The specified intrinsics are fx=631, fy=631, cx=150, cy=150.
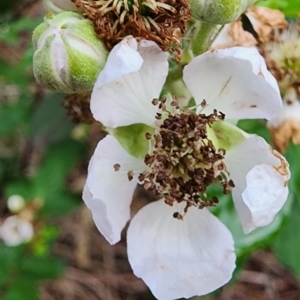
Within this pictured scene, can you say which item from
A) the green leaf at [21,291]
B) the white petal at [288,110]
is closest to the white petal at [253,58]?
the white petal at [288,110]

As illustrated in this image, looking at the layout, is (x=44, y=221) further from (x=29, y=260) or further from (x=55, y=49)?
(x=55, y=49)

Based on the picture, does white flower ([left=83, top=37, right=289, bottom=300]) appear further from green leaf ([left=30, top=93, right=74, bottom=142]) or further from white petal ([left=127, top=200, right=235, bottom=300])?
green leaf ([left=30, top=93, right=74, bottom=142])

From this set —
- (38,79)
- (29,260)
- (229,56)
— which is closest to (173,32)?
(229,56)

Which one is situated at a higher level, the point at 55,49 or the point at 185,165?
the point at 55,49

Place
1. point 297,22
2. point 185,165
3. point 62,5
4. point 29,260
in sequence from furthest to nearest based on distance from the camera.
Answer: point 29,260
point 297,22
point 185,165
point 62,5

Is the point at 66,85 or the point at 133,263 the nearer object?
the point at 66,85

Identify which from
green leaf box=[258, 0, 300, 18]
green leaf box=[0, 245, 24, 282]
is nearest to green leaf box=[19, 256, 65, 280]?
green leaf box=[0, 245, 24, 282]

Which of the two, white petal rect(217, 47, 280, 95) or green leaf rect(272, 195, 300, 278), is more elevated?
white petal rect(217, 47, 280, 95)

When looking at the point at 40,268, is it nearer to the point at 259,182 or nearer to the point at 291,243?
the point at 291,243
